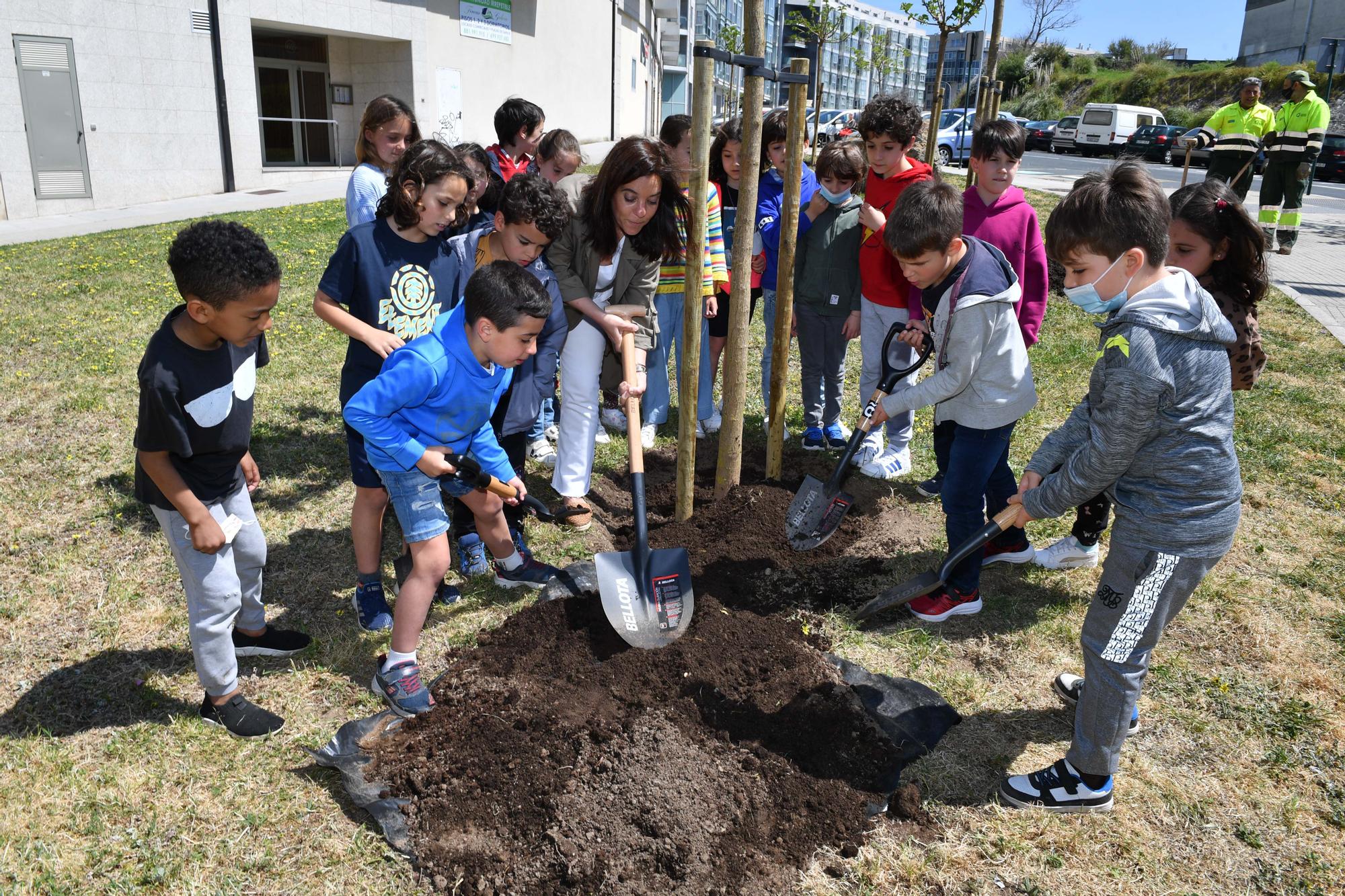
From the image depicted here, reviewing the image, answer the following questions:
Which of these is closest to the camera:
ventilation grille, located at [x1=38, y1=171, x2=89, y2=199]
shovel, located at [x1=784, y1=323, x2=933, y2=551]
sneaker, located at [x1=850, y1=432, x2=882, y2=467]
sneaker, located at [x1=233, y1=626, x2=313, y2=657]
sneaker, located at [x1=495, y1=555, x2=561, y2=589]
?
sneaker, located at [x1=233, y1=626, x2=313, y2=657]

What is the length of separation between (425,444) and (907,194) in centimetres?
196

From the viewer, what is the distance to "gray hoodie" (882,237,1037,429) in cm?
317

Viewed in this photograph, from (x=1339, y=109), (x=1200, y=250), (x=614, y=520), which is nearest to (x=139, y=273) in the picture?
(x=614, y=520)

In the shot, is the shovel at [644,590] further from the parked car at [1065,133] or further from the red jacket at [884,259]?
the parked car at [1065,133]

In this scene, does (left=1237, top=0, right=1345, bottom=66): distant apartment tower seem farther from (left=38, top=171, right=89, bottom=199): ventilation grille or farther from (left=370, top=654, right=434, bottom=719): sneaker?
(left=370, top=654, right=434, bottom=719): sneaker

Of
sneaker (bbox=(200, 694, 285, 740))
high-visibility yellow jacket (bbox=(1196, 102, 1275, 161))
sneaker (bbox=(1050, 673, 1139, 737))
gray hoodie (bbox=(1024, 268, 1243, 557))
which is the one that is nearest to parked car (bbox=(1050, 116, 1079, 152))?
high-visibility yellow jacket (bbox=(1196, 102, 1275, 161))

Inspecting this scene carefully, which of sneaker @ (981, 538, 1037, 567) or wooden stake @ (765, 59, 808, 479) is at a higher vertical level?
wooden stake @ (765, 59, 808, 479)

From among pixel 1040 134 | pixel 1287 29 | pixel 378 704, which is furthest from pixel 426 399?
pixel 1287 29

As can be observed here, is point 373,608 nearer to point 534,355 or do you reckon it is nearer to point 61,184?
point 534,355

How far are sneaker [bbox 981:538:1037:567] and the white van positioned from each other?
108 ft

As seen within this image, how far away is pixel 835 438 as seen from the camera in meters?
5.18

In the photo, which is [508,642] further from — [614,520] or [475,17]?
[475,17]

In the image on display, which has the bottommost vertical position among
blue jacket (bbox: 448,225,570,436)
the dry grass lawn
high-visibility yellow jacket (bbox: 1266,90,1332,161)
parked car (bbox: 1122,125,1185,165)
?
the dry grass lawn

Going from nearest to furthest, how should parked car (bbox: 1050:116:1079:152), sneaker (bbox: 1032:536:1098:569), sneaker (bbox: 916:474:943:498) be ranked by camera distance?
sneaker (bbox: 1032:536:1098:569)
sneaker (bbox: 916:474:943:498)
parked car (bbox: 1050:116:1079:152)
